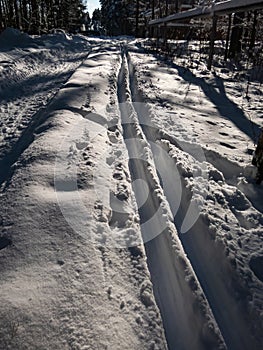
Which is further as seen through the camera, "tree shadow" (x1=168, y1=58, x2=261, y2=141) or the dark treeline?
→ the dark treeline

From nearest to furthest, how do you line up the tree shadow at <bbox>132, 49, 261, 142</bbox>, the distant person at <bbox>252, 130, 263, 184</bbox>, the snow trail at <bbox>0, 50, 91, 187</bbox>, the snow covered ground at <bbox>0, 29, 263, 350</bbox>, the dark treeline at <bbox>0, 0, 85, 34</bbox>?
1. the snow covered ground at <bbox>0, 29, 263, 350</bbox>
2. the distant person at <bbox>252, 130, 263, 184</bbox>
3. the snow trail at <bbox>0, 50, 91, 187</bbox>
4. the tree shadow at <bbox>132, 49, 261, 142</bbox>
5. the dark treeline at <bbox>0, 0, 85, 34</bbox>

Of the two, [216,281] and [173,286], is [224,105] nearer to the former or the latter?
[216,281]

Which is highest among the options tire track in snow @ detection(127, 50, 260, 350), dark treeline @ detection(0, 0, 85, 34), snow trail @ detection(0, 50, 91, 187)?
dark treeline @ detection(0, 0, 85, 34)

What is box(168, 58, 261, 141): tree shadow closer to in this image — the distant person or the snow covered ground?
the snow covered ground

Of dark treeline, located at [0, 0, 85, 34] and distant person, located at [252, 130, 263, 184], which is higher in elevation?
dark treeline, located at [0, 0, 85, 34]

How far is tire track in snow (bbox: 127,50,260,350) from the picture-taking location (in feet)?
5.19

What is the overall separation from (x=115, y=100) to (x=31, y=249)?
3927 mm

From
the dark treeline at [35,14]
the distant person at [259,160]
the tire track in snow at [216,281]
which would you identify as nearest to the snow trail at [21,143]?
the tire track in snow at [216,281]

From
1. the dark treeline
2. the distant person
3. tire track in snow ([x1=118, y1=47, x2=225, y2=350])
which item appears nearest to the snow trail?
tire track in snow ([x1=118, y1=47, x2=225, y2=350])

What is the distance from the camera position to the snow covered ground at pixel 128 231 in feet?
5.03

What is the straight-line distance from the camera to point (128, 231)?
2.21m

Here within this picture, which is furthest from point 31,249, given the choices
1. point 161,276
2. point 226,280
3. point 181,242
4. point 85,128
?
point 85,128

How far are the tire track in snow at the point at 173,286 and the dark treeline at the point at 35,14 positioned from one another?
19.7 meters

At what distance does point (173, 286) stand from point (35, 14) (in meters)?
26.9
